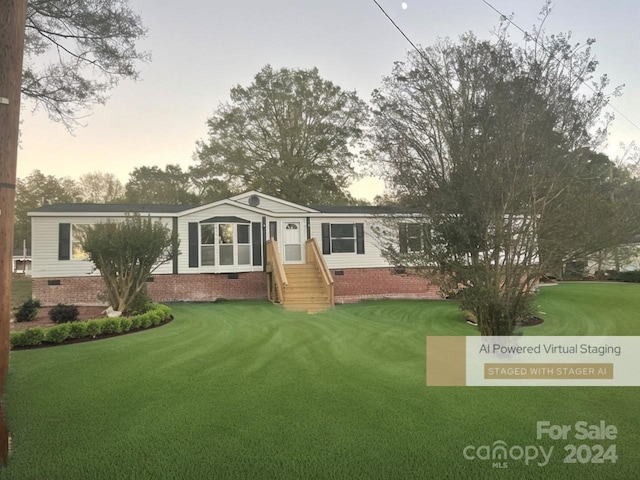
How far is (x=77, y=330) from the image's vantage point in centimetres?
652

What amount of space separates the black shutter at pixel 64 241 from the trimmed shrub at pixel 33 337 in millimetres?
7288

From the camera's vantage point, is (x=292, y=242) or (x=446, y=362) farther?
(x=292, y=242)

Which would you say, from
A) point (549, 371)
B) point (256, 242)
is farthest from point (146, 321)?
point (549, 371)

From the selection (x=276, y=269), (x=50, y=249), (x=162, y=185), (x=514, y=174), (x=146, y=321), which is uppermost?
(x=162, y=185)

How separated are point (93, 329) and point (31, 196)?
8.73 metres

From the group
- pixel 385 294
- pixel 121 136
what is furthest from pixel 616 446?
pixel 385 294

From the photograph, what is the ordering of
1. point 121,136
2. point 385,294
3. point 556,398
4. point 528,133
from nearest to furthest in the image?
point 556,398
point 528,133
point 121,136
point 385,294

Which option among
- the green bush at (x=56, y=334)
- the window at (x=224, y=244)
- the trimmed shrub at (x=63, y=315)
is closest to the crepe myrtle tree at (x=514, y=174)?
the green bush at (x=56, y=334)

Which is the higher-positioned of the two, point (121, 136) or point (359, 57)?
point (359, 57)

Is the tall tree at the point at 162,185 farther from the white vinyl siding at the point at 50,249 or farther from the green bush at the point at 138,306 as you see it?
the green bush at the point at 138,306

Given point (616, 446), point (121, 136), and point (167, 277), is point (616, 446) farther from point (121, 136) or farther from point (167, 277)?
point (167, 277)

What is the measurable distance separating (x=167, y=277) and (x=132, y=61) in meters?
7.84

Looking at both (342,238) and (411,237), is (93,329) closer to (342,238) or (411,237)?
(411,237)

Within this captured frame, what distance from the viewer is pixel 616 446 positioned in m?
2.86
